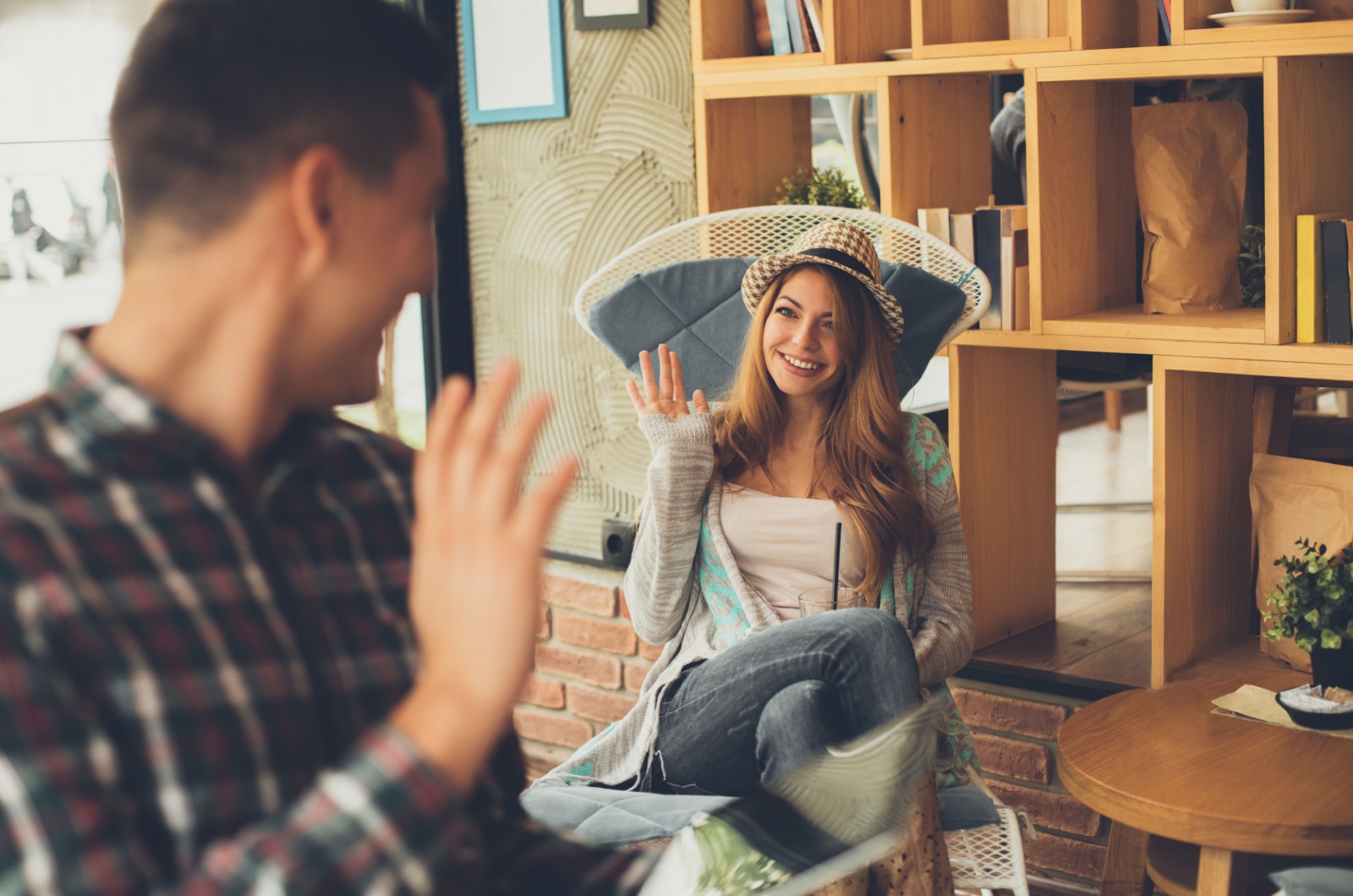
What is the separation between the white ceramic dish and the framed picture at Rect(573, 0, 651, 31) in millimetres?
1313

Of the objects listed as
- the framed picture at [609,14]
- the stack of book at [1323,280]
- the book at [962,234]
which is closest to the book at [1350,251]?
the stack of book at [1323,280]

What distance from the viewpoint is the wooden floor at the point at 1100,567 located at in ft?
8.51

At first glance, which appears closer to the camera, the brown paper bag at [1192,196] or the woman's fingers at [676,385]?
the woman's fingers at [676,385]

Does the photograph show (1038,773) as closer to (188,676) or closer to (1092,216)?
(1092,216)

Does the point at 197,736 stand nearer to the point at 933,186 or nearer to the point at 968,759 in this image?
the point at 968,759

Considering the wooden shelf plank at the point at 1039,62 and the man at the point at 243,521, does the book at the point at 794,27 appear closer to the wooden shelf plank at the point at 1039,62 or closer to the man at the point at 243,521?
the wooden shelf plank at the point at 1039,62

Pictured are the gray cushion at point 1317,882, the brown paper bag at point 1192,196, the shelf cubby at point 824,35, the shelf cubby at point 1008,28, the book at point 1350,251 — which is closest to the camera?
the gray cushion at point 1317,882

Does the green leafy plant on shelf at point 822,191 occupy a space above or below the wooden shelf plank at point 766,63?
below

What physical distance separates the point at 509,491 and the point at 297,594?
20cm

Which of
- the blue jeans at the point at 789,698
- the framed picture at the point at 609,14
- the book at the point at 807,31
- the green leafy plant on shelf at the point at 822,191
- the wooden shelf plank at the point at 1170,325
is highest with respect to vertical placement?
the framed picture at the point at 609,14

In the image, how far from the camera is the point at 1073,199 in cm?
245

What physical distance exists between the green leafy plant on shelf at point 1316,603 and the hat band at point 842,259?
78 centimetres

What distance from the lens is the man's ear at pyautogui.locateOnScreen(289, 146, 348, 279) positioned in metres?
0.77

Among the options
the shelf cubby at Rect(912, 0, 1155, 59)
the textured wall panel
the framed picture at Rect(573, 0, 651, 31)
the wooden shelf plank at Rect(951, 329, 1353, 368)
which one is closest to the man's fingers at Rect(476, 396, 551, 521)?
the wooden shelf plank at Rect(951, 329, 1353, 368)
